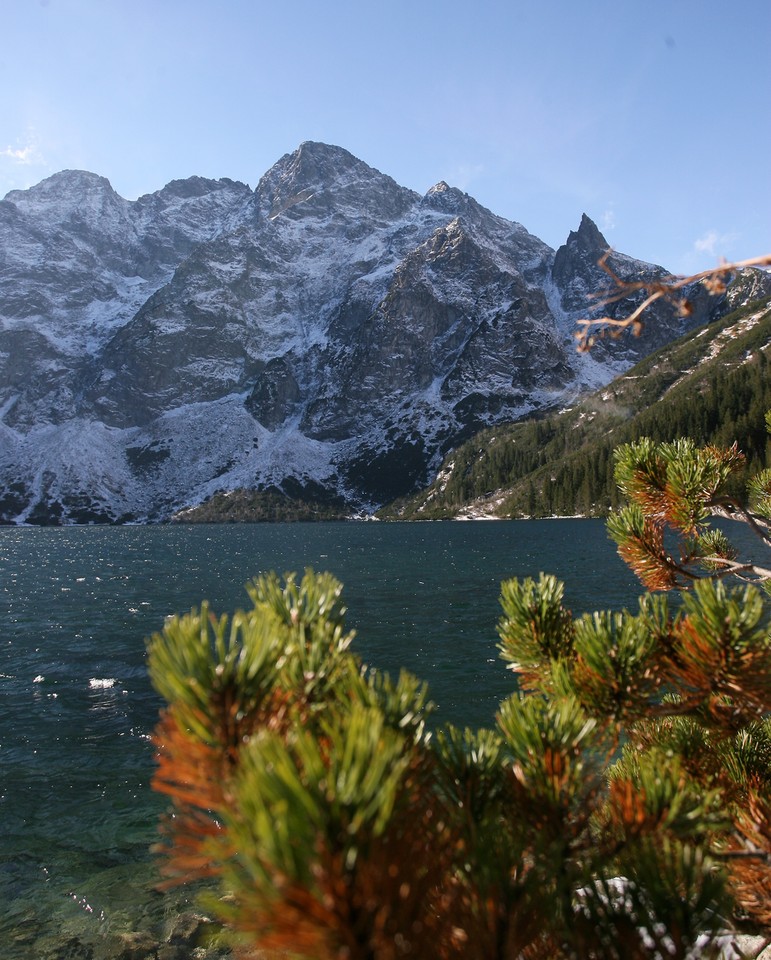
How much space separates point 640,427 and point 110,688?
161 metres

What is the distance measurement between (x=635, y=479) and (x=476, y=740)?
1.91 m

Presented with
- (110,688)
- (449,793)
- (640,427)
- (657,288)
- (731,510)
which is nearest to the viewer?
(449,793)

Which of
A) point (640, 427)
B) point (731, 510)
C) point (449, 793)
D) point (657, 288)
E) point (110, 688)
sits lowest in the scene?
point (110, 688)

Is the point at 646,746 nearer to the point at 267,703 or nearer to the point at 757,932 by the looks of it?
the point at 757,932

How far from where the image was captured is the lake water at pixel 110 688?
8.88 meters

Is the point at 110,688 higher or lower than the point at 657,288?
lower

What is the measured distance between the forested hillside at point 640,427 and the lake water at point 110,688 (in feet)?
318

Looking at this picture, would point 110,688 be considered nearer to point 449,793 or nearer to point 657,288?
point 449,793

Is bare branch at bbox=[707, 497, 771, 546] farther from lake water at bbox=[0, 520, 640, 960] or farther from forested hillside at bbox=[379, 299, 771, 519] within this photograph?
forested hillside at bbox=[379, 299, 771, 519]

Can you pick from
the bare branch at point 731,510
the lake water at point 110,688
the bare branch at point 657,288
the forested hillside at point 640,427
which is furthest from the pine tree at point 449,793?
the forested hillside at point 640,427

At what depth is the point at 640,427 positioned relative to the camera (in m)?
157

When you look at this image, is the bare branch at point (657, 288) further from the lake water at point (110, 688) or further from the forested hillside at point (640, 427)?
the forested hillside at point (640, 427)

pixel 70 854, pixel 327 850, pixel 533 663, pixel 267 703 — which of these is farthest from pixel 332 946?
pixel 70 854

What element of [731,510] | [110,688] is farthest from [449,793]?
[110,688]
